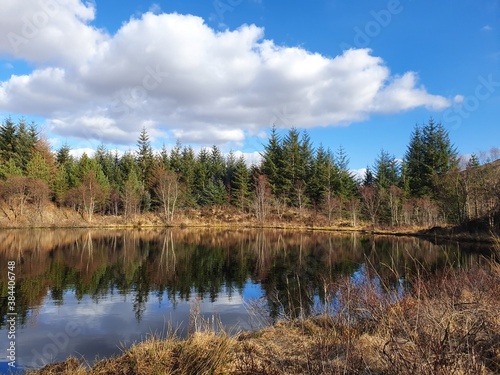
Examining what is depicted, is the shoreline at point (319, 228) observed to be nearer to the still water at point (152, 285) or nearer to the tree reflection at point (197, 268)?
the tree reflection at point (197, 268)

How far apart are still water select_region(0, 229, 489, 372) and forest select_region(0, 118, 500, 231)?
740 inches

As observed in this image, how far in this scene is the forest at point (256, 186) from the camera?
45844 millimetres

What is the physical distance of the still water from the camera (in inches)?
383

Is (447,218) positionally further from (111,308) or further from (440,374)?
(440,374)

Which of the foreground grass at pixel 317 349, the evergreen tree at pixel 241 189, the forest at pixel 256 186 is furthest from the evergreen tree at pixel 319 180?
the foreground grass at pixel 317 349

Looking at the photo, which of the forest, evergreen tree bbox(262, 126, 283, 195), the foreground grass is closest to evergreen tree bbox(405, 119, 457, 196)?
the forest

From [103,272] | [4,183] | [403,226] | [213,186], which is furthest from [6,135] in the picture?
[403,226]

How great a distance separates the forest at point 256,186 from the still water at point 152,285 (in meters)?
18.8

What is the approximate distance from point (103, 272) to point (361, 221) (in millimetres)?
41881

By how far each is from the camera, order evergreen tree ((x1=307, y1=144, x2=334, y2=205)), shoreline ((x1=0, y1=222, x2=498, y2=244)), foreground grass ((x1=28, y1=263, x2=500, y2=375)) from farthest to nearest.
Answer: evergreen tree ((x1=307, y1=144, x2=334, y2=205)), shoreline ((x1=0, y1=222, x2=498, y2=244)), foreground grass ((x1=28, y1=263, x2=500, y2=375))

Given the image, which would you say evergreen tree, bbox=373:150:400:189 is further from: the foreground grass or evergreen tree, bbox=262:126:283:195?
the foreground grass

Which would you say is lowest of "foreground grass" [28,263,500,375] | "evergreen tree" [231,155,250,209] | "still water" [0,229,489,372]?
"still water" [0,229,489,372]

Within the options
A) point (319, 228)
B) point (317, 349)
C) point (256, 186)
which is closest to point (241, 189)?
point (256, 186)

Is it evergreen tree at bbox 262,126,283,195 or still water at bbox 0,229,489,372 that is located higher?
evergreen tree at bbox 262,126,283,195
